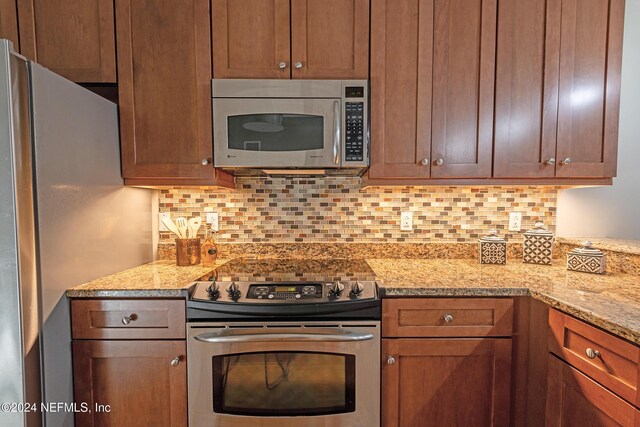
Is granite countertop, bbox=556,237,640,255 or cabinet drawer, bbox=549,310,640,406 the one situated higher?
granite countertop, bbox=556,237,640,255

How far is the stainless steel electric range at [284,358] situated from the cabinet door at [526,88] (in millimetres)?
993

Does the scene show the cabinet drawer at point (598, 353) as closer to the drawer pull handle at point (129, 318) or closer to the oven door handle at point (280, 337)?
the oven door handle at point (280, 337)

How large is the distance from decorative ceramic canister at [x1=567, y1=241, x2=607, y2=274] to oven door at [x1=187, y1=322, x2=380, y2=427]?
1.07 m

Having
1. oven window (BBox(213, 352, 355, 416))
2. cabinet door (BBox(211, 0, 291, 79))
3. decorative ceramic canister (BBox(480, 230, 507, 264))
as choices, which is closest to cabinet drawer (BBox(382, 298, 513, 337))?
oven window (BBox(213, 352, 355, 416))

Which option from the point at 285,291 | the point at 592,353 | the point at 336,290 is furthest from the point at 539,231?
the point at 285,291

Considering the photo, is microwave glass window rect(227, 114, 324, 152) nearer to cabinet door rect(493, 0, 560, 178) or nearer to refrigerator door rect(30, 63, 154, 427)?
refrigerator door rect(30, 63, 154, 427)

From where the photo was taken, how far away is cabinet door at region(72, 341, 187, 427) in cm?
117

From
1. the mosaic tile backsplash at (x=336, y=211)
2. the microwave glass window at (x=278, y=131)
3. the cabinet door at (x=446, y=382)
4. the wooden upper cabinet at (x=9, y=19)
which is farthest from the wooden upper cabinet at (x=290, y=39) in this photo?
the cabinet door at (x=446, y=382)

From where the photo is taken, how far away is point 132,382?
3.85ft

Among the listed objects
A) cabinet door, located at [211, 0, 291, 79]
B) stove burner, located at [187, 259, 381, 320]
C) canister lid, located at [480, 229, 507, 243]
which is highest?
cabinet door, located at [211, 0, 291, 79]

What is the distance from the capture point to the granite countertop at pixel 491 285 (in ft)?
3.03

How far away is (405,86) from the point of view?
4.60ft

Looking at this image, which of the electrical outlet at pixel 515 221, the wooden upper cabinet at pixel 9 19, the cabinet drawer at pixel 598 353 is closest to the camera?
the cabinet drawer at pixel 598 353

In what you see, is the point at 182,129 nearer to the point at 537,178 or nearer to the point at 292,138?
the point at 292,138
